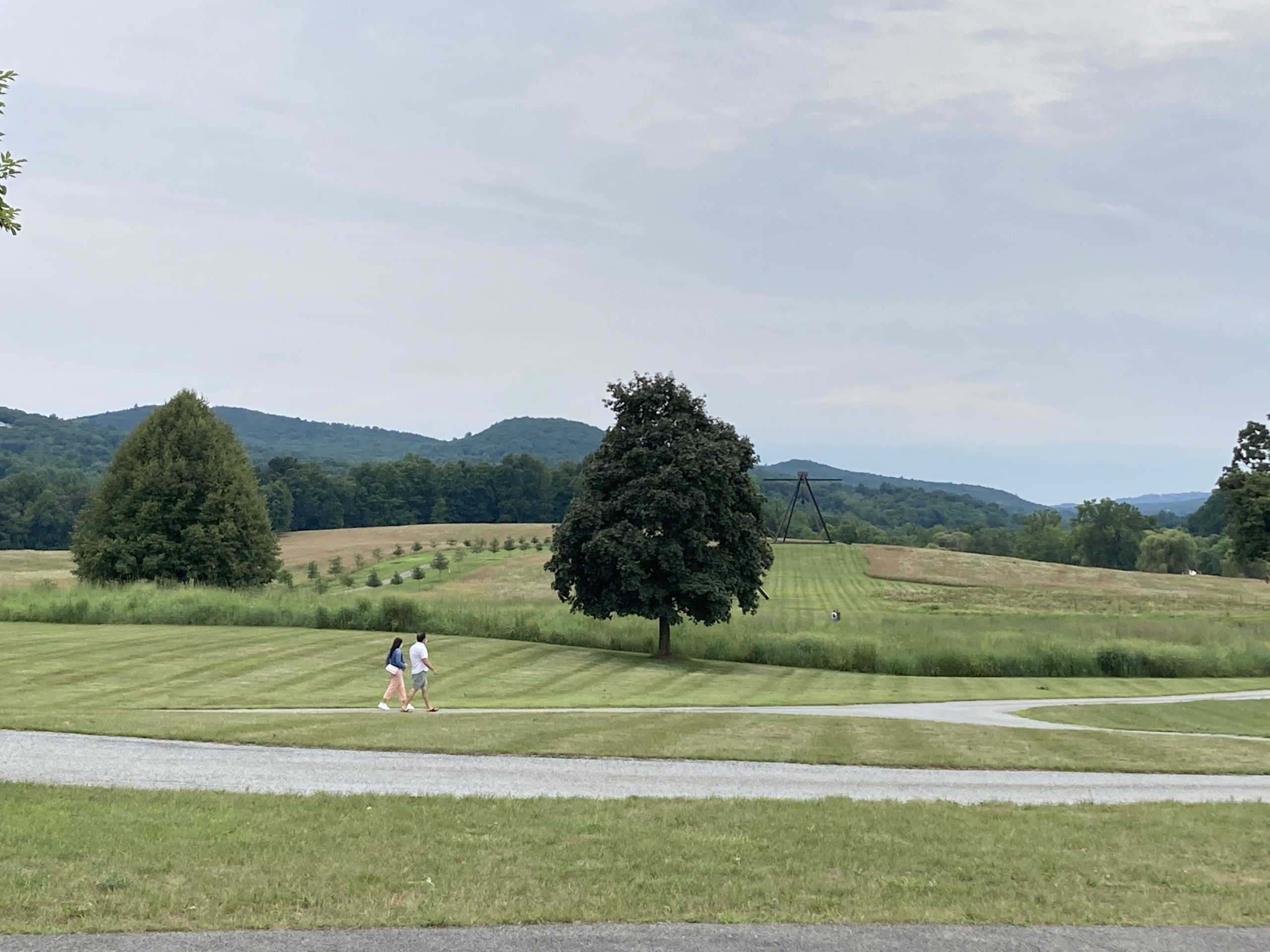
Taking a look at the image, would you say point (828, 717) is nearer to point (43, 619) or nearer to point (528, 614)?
point (528, 614)

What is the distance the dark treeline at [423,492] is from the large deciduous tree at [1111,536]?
77.3m

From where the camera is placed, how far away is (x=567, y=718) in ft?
73.9

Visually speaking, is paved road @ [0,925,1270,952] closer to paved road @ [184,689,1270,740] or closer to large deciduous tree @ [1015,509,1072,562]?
paved road @ [184,689,1270,740]

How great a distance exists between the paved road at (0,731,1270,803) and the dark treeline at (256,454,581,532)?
13104 centimetres

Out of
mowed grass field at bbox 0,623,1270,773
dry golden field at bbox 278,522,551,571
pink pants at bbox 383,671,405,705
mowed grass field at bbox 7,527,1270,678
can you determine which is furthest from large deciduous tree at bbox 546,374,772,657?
dry golden field at bbox 278,522,551,571

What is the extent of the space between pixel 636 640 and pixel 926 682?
44.9 ft

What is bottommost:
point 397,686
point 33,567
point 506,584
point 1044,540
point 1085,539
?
point 33,567

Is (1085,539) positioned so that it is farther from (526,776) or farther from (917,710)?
(526,776)

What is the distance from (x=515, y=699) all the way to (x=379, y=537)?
303 ft

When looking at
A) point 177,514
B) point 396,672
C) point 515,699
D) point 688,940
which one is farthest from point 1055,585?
point 688,940

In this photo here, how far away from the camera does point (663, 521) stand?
43.5 m

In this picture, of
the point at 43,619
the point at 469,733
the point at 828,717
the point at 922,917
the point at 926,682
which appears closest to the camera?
the point at 922,917

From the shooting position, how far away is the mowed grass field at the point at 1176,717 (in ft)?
94.0

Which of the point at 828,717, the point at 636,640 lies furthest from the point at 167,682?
the point at 636,640
